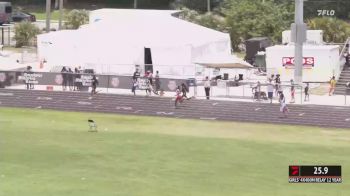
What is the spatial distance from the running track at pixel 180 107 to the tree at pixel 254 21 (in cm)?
2798

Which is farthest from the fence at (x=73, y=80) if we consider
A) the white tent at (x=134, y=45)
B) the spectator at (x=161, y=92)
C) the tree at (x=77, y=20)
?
the tree at (x=77, y=20)

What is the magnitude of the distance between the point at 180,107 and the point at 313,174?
2035cm

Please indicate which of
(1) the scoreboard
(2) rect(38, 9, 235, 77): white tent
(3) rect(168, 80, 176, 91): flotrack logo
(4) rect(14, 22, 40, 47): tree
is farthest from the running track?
(4) rect(14, 22, 40, 47): tree

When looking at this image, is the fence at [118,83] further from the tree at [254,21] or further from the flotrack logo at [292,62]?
the tree at [254,21]

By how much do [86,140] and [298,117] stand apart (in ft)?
42.2

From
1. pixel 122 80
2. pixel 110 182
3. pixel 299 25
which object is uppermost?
pixel 299 25

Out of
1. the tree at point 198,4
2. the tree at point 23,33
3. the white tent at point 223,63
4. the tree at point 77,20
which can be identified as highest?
the tree at point 198,4

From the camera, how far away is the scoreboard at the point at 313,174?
28.7 m

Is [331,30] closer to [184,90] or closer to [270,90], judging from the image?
[270,90]

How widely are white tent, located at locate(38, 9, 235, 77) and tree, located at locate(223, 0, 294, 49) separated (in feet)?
38.5

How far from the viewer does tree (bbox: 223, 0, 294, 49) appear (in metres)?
76.3

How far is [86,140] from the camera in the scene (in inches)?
1523

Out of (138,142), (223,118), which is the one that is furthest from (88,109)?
(138,142)

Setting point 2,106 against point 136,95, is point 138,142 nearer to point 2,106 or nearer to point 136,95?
point 136,95
